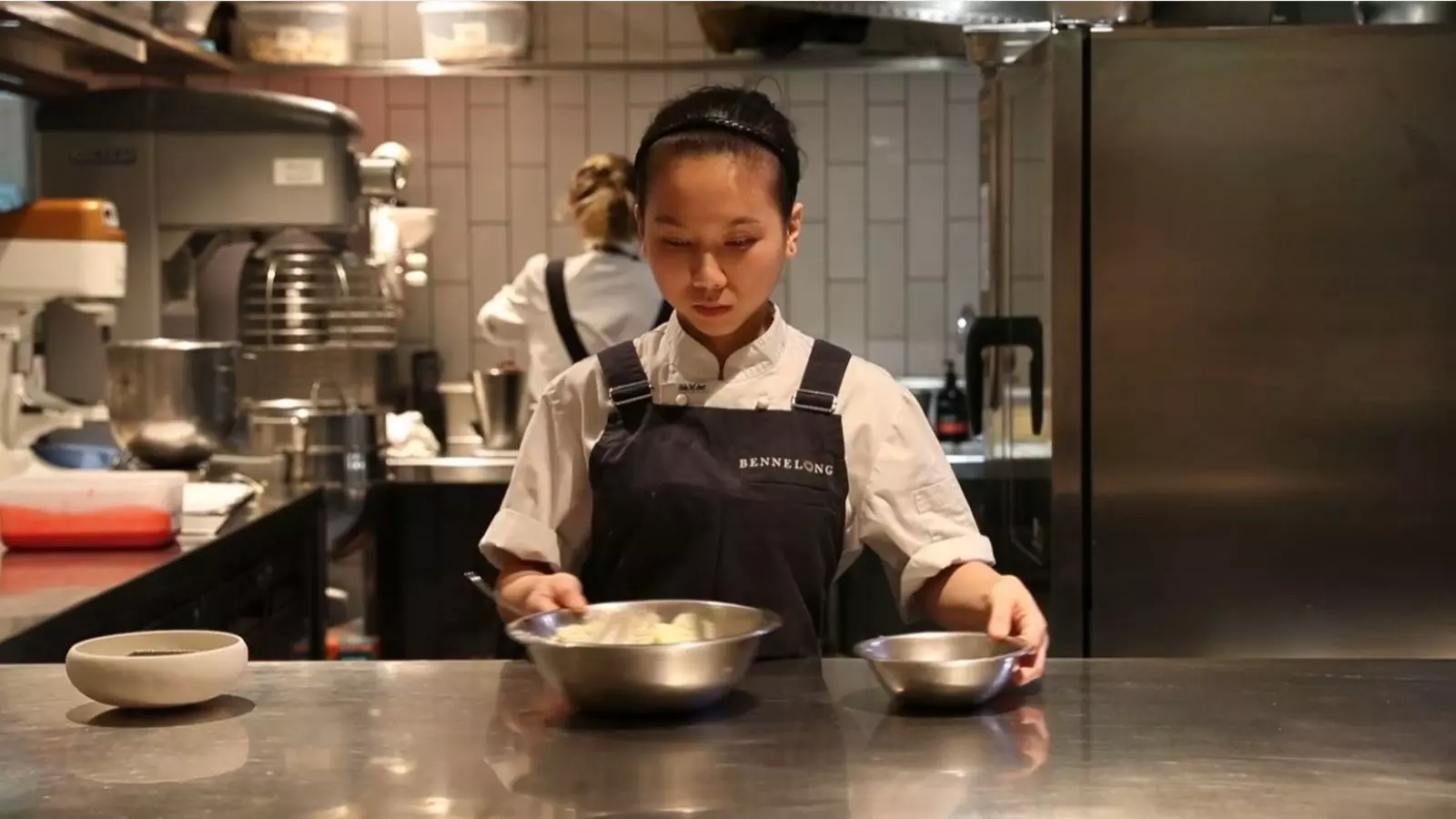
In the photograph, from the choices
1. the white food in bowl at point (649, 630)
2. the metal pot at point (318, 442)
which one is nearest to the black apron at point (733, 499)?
the white food in bowl at point (649, 630)

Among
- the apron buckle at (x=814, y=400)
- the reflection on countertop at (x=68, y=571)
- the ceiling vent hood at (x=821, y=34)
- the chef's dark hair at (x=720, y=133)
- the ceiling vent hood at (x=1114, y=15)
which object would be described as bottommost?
the reflection on countertop at (x=68, y=571)

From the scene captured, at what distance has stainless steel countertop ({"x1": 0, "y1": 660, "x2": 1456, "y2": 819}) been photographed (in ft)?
2.97

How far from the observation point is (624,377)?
1513mm

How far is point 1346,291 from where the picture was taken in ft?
7.63

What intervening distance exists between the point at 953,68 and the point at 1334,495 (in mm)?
2048

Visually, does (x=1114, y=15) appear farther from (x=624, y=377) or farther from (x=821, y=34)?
(x=821, y=34)

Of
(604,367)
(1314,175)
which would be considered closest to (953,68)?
(1314,175)

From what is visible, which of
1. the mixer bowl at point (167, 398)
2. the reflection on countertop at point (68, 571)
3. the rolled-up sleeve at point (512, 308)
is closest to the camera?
→ the reflection on countertop at point (68, 571)

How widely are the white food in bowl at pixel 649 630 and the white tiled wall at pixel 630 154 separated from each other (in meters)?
3.13

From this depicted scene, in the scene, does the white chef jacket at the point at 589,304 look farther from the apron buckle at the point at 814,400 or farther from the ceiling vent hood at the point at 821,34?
the apron buckle at the point at 814,400

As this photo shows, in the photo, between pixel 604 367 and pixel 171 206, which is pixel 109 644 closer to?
pixel 604 367

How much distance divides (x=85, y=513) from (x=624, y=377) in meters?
1.12

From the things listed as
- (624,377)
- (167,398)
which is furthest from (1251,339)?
(167,398)

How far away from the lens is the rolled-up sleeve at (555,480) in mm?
1512
